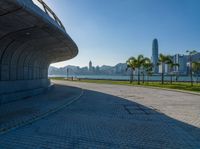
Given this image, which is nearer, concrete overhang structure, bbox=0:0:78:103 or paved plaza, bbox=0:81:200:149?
paved plaza, bbox=0:81:200:149

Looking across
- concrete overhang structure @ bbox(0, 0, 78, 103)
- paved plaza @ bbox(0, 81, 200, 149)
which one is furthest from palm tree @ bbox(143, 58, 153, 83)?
paved plaza @ bbox(0, 81, 200, 149)

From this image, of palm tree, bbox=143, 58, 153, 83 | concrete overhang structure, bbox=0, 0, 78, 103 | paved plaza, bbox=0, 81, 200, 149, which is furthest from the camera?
palm tree, bbox=143, 58, 153, 83

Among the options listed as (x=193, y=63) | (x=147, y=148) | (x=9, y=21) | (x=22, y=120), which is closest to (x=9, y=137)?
(x=22, y=120)

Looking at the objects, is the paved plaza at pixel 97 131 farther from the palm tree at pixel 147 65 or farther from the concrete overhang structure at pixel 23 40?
the palm tree at pixel 147 65

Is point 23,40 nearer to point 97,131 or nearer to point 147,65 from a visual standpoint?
point 97,131

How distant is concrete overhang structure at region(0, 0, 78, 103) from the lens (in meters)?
9.93

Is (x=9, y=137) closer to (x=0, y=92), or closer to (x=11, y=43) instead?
(x=0, y=92)

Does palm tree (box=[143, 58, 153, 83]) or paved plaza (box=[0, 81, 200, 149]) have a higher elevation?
palm tree (box=[143, 58, 153, 83])

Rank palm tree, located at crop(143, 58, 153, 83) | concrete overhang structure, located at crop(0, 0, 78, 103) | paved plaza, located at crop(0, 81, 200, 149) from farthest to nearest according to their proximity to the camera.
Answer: palm tree, located at crop(143, 58, 153, 83)
concrete overhang structure, located at crop(0, 0, 78, 103)
paved plaza, located at crop(0, 81, 200, 149)

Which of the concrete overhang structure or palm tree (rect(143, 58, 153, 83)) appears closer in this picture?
the concrete overhang structure

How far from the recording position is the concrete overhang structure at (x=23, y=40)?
391 inches

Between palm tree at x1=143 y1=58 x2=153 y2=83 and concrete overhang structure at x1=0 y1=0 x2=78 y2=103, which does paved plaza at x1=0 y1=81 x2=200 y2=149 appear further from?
palm tree at x1=143 y1=58 x2=153 y2=83

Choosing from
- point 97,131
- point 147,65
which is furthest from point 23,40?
point 147,65

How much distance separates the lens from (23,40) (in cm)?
1603
